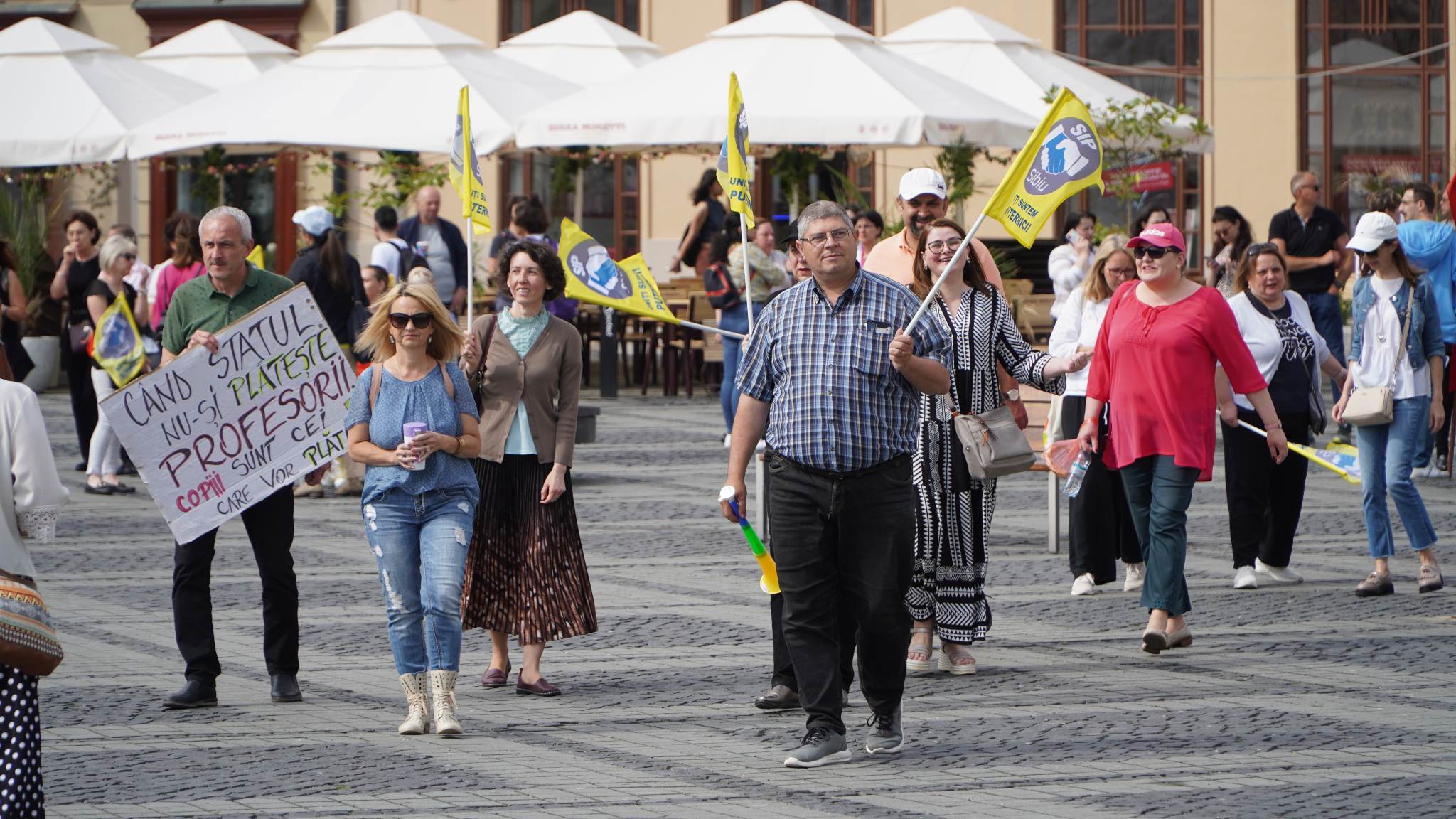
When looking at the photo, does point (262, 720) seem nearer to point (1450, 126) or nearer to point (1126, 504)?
point (1126, 504)

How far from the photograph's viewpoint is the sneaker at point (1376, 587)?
34.3 feet

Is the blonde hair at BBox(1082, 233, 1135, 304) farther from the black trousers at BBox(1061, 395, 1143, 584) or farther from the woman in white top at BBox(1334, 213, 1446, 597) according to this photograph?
the woman in white top at BBox(1334, 213, 1446, 597)

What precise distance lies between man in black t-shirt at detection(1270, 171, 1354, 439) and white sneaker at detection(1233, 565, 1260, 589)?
24.1 ft

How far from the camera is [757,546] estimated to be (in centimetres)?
735

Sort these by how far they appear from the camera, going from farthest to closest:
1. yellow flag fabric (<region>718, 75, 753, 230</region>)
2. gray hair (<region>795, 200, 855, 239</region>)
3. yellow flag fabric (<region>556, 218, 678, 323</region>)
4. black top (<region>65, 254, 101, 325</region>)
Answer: black top (<region>65, 254, 101, 325</region>), yellow flag fabric (<region>718, 75, 753, 230</region>), yellow flag fabric (<region>556, 218, 678, 323</region>), gray hair (<region>795, 200, 855, 239</region>)

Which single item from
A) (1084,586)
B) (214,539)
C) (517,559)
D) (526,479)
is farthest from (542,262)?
(1084,586)

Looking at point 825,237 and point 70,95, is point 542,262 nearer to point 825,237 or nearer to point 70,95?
point 825,237

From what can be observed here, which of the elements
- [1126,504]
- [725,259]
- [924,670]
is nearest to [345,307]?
[725,259]

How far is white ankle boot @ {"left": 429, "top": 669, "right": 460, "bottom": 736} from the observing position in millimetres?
7414

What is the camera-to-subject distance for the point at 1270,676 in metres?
8.43

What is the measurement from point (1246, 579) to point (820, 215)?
4.52 metres

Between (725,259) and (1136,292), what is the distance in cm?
989

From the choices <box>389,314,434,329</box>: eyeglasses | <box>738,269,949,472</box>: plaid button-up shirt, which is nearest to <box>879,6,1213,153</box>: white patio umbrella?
<box>389,314,434,329</box>: eyeglasses

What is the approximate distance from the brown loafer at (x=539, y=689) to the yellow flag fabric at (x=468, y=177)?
1931 millimetres
